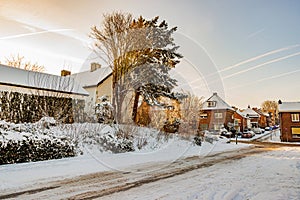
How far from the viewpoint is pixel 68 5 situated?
9984 millimetres

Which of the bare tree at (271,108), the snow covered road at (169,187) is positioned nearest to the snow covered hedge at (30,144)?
the snow covered road at (169,187)

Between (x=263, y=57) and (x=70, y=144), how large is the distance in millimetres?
12781

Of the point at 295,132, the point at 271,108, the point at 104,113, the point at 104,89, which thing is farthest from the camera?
the point at 271,108

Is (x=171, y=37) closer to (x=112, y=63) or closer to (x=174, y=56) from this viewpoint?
(x=174, y=56)

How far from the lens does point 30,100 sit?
12.2 m

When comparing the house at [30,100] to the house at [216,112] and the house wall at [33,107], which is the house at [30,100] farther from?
the house at [216,112]

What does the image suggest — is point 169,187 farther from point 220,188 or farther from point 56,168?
point 56,168

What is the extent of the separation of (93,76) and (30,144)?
62.7 feet

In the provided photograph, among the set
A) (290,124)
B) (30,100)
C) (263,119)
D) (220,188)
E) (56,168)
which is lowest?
(56,168)

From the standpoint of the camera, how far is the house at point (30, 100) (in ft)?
36.8

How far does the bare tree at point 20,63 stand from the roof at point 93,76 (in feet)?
23.2

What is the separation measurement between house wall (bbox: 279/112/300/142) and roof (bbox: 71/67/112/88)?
29.1 meters

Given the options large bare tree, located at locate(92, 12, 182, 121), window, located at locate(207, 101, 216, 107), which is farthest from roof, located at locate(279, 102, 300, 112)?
large bare tree, located at locate(92, 12, 182, 121)

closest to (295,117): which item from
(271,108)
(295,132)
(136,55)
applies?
(295,132)
